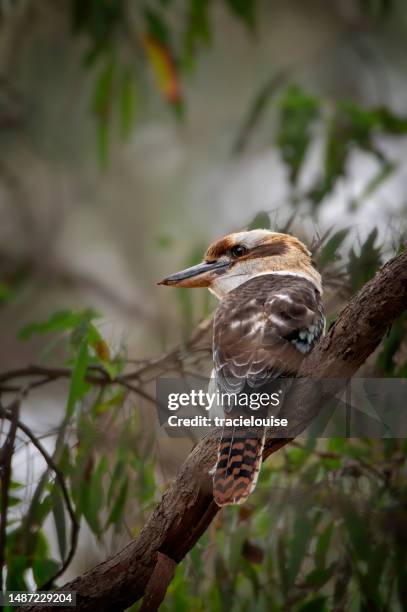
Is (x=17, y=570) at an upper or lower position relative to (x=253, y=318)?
lower

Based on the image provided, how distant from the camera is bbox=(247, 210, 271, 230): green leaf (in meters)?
1.82

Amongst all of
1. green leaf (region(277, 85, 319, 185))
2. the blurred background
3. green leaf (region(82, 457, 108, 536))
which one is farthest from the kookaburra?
green leaf (region(277, 85, 319, 185))

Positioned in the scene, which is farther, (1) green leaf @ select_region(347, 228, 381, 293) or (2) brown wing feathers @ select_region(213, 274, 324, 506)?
(1) green leaf @ select_region(347, 228, 381, 293)

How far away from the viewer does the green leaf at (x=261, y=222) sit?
182cm

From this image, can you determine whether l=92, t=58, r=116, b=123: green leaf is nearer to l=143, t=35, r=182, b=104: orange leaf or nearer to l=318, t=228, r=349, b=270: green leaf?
l=143, t=35, r=182, b=104: orange leaf

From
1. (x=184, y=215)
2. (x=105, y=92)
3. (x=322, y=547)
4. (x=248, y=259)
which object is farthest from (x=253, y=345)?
(x=184, y=215)

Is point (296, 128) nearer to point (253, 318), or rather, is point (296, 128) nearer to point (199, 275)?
point (199, 275)

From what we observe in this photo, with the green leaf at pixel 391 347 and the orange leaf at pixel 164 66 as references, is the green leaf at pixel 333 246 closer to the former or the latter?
the green leaf at pixel 391 347

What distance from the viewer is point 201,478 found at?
4.33 feet

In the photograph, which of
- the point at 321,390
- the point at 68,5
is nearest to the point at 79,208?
the point at 68,5

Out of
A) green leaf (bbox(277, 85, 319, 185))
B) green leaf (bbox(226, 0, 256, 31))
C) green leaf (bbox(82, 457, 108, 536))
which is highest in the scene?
green leaf (bbox(226, 0, 256, 31))

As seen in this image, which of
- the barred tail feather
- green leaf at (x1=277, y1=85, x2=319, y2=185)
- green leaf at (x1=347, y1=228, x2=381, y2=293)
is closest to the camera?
the barred tail feather

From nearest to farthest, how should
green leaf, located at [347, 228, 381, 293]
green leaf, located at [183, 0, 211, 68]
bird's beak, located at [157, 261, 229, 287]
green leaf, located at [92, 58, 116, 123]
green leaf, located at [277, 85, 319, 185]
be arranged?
bird's beak, located at [157, 261, 229, 287], green leaf, located at [347, 228, 381, 293], green leaf, located at [277, 85, 319, 185], green leaf, located at [92, 58, 116, 123], green leaf, located at [183, 0, 211, 68]

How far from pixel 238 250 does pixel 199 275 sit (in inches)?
4.2
